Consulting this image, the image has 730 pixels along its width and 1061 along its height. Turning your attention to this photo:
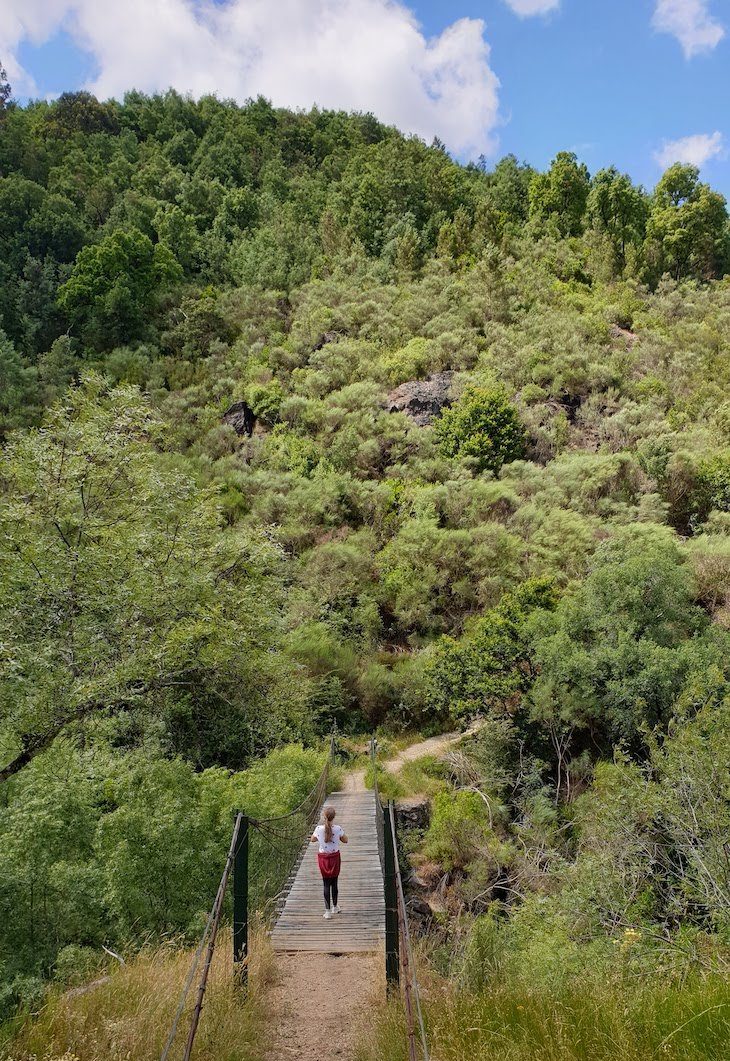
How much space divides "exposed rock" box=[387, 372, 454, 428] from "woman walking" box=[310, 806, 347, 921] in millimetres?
25835

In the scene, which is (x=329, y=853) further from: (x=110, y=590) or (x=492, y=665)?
(x=492, y=665)

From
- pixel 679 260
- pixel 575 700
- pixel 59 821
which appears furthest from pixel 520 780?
pixel 679 260

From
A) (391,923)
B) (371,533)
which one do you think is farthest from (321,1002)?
(371,533)

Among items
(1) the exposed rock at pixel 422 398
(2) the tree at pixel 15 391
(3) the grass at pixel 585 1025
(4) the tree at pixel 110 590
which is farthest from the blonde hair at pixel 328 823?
(2) the tree at pixel 15 391

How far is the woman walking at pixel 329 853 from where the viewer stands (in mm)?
6023

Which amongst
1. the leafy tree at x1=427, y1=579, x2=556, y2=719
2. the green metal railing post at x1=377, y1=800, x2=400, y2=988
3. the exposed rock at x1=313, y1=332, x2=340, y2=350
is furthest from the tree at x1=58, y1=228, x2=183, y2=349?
the green metal railing post at x1=377, y1=800, x2=400, y2=988

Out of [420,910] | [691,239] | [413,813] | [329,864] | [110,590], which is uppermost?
[691,239]

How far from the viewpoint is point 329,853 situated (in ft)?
19.8

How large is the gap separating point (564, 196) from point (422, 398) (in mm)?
25051

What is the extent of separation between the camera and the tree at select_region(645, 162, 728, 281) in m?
39.8

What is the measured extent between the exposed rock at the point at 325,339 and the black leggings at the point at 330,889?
33876 mm

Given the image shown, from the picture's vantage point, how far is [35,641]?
810 cm

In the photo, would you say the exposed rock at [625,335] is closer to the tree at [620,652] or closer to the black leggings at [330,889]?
the tree at [620,652]

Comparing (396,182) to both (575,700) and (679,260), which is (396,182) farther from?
(575,700)
